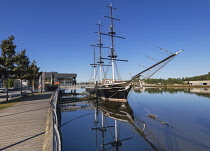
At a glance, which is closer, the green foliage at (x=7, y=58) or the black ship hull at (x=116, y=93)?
the green foliage at (x=7, y=58)

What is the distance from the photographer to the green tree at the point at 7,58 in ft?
65.5

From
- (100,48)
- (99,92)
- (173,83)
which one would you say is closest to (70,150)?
(99,92)

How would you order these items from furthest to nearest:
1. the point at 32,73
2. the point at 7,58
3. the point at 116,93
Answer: the point at 32,73, the point at 116,93, the point at 7,58

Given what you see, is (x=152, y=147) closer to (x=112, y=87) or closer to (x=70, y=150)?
(x=70, y=150)

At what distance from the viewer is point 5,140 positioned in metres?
6.54

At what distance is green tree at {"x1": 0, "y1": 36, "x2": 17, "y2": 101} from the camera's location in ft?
65.5

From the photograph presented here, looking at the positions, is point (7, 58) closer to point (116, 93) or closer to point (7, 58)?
point (7, 58)

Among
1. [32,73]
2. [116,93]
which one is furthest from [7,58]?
[116,93]

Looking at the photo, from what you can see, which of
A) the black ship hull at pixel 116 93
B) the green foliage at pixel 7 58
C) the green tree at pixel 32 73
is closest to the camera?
the green foliage at pixel 7 58

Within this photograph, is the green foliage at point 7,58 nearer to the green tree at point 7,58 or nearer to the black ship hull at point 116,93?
the green tree at point 7,58

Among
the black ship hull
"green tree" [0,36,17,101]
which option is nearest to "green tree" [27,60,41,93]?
"green tree" [0,36,17,101]

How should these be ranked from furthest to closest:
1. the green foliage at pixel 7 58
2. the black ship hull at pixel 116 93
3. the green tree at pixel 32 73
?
the green tree at pixel 32 73, the black ship hull at pixel 116 93, the green foliage at pixel 7 58

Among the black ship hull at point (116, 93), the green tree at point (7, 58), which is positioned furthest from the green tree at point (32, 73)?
the black ship hull at point (116, 93)

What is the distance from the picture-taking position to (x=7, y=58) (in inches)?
810
